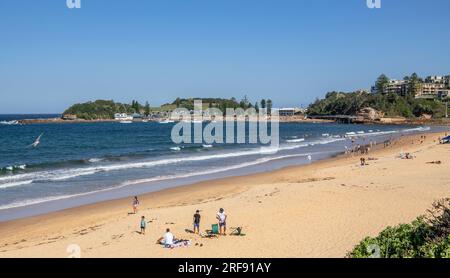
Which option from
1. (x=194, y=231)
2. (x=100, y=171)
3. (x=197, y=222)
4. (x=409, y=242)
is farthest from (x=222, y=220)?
(x=100, y=171)

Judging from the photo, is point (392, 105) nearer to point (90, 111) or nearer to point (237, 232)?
point (90, 111)

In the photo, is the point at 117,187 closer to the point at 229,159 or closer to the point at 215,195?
the point at 215,195

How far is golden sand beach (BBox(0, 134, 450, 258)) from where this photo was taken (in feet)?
45.5

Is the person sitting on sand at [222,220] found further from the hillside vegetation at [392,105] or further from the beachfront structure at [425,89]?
the beachfront structure at [425,89]

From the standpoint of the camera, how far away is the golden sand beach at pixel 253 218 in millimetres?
13883

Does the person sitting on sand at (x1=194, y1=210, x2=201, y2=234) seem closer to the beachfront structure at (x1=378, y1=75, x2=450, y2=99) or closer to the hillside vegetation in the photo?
the hillside vegetation

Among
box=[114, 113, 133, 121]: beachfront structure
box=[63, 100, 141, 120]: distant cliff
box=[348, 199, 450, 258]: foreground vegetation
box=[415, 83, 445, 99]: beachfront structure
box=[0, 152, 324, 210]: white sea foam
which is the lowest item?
box=[0, 152, 324, 210]: white sea foam

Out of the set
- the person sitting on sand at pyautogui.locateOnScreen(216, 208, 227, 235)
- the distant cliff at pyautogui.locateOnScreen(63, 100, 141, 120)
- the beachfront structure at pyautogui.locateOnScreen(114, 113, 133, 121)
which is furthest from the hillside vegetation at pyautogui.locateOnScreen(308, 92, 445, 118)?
the person sitting on sand at pyautogui.locateOnScreen(216, 208, 227, 235)

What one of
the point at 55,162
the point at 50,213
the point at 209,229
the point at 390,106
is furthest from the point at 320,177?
the point at 390,106

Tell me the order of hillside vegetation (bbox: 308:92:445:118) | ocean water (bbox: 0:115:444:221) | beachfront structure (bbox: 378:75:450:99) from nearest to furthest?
ocean water (bbox: 0:115:444:221) → hillside vegetation (bbox: 308:92:445:118) → beachfront structure (bbox: 378:75:450:99)

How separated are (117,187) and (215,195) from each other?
6.64 metres

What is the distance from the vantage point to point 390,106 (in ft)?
484

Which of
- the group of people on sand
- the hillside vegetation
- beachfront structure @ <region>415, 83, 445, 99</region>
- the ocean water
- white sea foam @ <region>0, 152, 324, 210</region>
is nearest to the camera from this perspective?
the group of people on sand

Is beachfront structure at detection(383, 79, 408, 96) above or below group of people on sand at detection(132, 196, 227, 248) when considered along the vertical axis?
above
